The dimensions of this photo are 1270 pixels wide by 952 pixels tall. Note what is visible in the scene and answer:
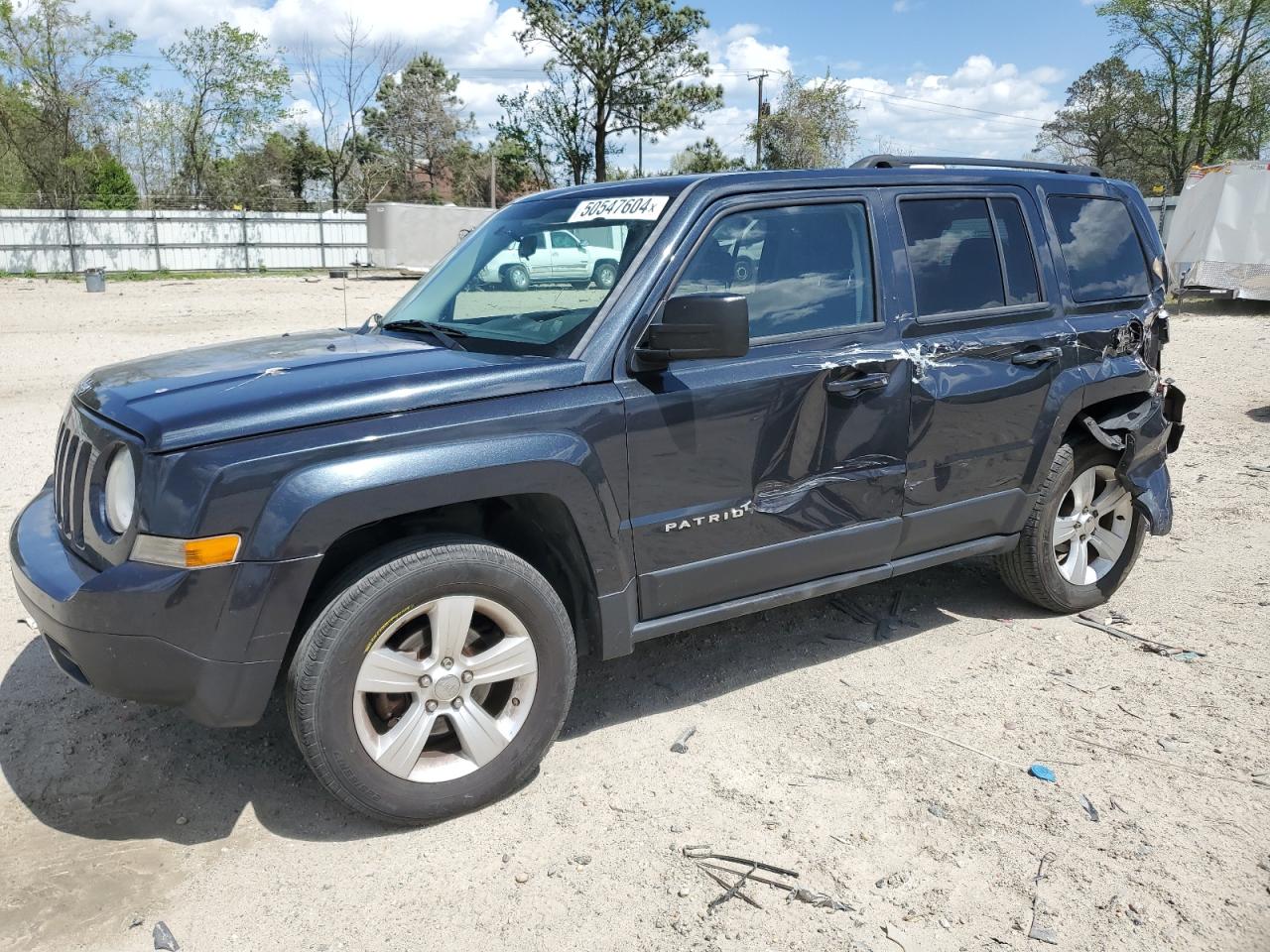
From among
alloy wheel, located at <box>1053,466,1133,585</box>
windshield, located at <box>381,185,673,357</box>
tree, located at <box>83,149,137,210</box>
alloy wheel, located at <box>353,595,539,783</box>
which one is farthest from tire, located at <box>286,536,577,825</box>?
tree, located at <box>83,149,137,210</box>

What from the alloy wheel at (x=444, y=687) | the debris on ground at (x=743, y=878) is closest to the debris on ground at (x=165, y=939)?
the alloy wheel at (x=444, y=687)

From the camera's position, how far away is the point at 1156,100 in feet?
170

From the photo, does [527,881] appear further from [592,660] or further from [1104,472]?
[1104,472]

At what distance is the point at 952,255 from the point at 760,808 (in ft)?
7.75

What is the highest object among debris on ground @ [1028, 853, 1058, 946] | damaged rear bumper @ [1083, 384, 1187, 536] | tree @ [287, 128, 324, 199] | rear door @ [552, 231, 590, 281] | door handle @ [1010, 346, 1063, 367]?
tree @ [287, 128, 324, 199]

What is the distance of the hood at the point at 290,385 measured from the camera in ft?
9.37

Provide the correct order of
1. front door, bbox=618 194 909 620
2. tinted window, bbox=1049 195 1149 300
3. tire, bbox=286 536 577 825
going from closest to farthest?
tire, bbox=286 536 577 825, front door, bbox=618 194 909 620, tinted window, bbox=1049 195 1149 300

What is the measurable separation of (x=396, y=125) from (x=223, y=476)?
201 ft

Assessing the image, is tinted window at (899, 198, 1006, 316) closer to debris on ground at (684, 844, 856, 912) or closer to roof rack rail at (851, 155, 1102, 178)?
roof rack rail at (851, 155, 1102, 178)

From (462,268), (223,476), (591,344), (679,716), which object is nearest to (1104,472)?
(679,716)

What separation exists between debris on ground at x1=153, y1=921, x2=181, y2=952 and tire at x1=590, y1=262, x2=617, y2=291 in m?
2.34

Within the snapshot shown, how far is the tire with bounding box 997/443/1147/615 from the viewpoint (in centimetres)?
465

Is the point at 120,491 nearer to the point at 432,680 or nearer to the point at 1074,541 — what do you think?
the point at 432,680

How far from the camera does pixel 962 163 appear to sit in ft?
15.0
